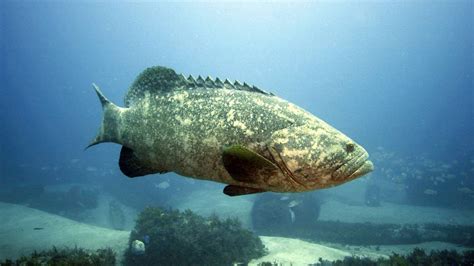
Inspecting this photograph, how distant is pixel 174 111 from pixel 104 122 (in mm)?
1106

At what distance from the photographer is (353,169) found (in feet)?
7.23

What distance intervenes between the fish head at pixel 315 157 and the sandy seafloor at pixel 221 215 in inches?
324

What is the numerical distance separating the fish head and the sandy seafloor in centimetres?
824

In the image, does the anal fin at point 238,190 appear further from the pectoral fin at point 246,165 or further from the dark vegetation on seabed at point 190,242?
the dark vegetation on seabed at point 190,242

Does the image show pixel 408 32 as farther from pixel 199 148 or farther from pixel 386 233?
pixel 199 148

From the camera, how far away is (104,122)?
325 cm

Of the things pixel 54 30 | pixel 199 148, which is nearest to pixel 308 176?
pixel 199 148

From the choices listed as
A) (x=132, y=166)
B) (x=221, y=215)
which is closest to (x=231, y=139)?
(x=132, y=166)

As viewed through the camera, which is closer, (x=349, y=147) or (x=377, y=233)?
(x=349, y=147)

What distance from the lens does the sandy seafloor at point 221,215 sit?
10.4 meters

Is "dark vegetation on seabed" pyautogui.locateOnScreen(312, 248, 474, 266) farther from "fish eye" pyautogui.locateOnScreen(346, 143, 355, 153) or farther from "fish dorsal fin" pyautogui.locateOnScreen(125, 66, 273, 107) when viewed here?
"fish dorsal fin" pyautogui.locateOnScreen(125, 66, 273, 107)

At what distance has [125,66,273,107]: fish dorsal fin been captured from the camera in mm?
2691

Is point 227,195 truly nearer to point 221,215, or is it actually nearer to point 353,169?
point 353,169

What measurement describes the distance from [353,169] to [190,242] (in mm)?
9086
